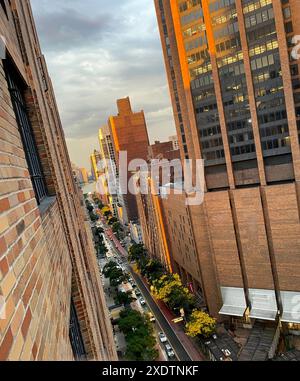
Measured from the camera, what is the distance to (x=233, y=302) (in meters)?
29.4

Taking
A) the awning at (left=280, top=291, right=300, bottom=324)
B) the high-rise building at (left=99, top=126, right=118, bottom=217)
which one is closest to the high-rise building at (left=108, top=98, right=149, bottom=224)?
the high-rise building at (left=99, top=126, right=118, bottom=217)

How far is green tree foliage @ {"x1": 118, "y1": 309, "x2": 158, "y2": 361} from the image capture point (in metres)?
22.9

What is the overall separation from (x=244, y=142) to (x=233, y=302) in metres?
15.6

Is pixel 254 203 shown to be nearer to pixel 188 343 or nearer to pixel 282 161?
pixel 282 161

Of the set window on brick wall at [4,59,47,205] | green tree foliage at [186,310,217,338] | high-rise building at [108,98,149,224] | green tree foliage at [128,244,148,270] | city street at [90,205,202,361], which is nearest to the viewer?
window on brick wall at [4,59,47,205]

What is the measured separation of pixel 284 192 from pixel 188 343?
16.2 m

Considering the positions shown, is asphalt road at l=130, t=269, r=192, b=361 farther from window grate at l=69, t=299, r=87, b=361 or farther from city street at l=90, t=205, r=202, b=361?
window grate at l=69, t=299, r=87, b=361

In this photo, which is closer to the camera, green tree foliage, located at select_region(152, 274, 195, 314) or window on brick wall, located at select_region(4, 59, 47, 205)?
window on brick wall, located at select_region(4, 59, 47, 205)

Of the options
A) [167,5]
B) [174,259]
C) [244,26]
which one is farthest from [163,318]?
[167,5]

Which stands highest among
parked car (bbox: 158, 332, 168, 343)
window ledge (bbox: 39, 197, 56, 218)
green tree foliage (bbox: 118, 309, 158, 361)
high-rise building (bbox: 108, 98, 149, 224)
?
high-rise building (bbox: 108, 98, 149, 224)

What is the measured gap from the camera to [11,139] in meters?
2.16

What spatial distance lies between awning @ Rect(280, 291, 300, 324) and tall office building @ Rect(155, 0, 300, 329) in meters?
0.08

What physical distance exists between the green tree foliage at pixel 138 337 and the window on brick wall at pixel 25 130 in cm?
2164

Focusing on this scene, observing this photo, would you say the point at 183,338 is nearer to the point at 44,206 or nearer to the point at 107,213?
the point at 44,206
